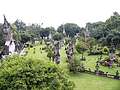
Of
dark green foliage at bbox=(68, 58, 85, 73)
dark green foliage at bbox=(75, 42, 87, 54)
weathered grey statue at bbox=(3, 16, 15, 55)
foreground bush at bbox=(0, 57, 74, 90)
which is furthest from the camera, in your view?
dark green foliage at bbox=(75, 42, 87, 54)

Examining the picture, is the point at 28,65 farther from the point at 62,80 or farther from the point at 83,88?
the point at 83,88

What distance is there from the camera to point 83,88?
3444 cm

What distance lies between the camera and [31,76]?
79.3 ft

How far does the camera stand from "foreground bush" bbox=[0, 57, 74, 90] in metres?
23.6

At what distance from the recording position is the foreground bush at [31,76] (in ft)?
77.5

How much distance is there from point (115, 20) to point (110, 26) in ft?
6.68

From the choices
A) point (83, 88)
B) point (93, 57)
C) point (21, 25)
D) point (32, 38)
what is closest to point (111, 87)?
point (83, 88)

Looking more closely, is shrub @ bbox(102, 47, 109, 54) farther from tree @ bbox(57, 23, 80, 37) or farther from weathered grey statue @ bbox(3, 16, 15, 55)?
tree @ bbox(57, 23, 80, 37)

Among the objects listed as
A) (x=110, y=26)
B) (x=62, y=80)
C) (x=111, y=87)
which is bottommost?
(x=111, y=87)

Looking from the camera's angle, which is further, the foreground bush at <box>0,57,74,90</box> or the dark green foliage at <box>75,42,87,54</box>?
the dark green foliage at <box>75,42,87,54</box>

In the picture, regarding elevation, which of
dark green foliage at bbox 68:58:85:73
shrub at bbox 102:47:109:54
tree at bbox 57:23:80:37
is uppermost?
tree at bbox 57:23:80:37

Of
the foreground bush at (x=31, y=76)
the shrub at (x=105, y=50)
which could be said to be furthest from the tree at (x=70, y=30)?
the foreground bush at (x=31, y=76)

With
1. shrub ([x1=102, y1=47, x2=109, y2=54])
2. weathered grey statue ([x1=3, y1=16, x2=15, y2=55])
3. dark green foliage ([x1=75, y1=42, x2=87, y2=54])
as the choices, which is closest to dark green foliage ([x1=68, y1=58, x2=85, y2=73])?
weathered grey statue ([x1=3, y1=16, x2=15, y2=55])

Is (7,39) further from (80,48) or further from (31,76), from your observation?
(31,76)
